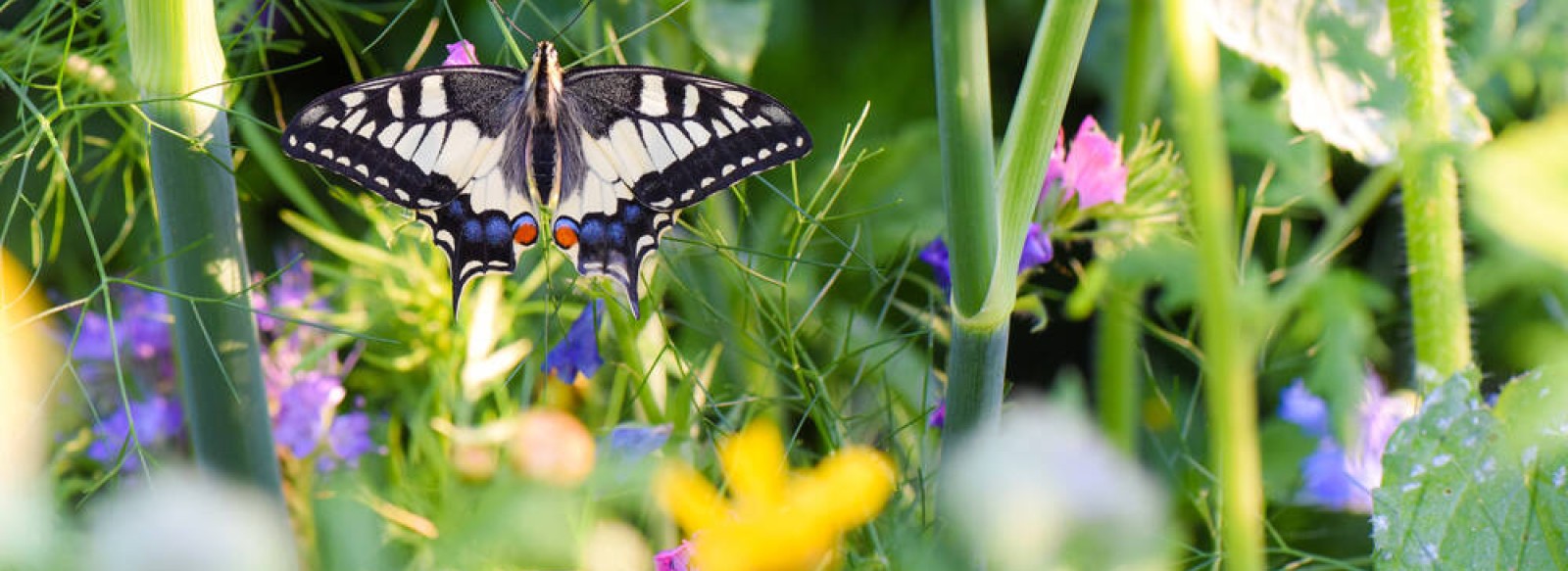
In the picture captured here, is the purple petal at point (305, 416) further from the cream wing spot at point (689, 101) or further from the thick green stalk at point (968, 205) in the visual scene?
the thick green stalk at point (968, 205)

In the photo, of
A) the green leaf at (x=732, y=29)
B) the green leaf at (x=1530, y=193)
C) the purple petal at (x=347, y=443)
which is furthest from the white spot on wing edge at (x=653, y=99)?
the green leaf at (x=1530, y=193)

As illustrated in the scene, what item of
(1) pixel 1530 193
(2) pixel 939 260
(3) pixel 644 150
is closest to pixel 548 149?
(3) pixel 644 150

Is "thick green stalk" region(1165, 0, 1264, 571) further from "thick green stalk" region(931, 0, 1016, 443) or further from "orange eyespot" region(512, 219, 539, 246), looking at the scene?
"orange eyespot" region(512, 219, 539, 246)

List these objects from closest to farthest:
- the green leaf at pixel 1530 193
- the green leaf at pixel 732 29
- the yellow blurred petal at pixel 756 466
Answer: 1. the green leaf at pixel 1530 193
2. the yellow blurred petal at pixel 756 466
3. the green leaf at pixel 732 29

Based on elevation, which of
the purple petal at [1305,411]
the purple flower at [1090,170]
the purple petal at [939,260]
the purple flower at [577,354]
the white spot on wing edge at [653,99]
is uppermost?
the purple petal at [1305,411]

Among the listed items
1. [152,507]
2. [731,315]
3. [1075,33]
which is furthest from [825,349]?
[152,507]

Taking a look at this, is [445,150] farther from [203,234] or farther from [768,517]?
[768,517]

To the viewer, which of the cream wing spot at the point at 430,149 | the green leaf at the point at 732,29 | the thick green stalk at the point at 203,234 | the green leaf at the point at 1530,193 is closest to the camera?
the green leaf at the point at 1530,193
